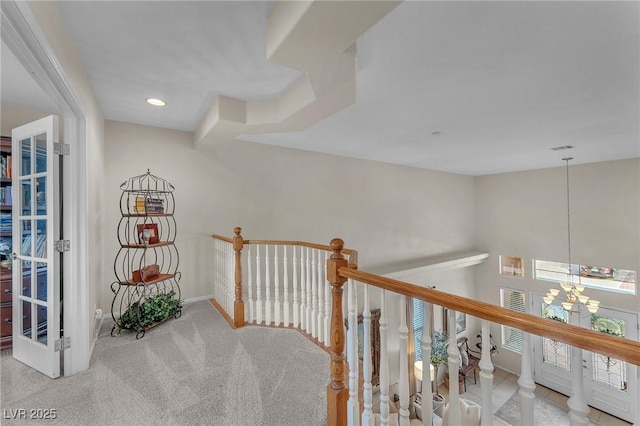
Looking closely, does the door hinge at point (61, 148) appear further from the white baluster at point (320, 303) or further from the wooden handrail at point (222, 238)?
the white baluster at point (320, 303)

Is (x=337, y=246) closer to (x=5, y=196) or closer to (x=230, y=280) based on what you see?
(x=230, y=280)

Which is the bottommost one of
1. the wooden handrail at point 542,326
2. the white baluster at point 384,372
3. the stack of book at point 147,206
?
the white baluster at point 384,372

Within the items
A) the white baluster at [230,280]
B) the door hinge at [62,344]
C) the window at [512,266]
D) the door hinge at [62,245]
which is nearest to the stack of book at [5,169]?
the door hinge at [62,245]

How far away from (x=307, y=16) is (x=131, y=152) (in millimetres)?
2940

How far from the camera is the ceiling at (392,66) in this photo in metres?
1.49

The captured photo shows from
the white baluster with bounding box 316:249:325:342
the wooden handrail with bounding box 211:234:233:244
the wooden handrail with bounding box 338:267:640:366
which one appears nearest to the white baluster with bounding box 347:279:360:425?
the wooden handrail with bounding box 338:267:640:366

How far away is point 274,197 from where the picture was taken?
13.9 ft

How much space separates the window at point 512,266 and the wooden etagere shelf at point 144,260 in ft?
24.9

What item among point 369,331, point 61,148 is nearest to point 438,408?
point 369,331

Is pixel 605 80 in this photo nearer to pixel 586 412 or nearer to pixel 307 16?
pixel 307 16

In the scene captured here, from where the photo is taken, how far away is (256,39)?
1759mm

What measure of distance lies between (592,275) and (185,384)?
7.71m

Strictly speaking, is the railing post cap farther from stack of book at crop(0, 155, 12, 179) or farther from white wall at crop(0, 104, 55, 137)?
white wall at crop(0, 104, 55, 137)

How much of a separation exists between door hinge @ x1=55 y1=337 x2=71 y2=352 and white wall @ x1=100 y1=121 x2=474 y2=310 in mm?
1045
